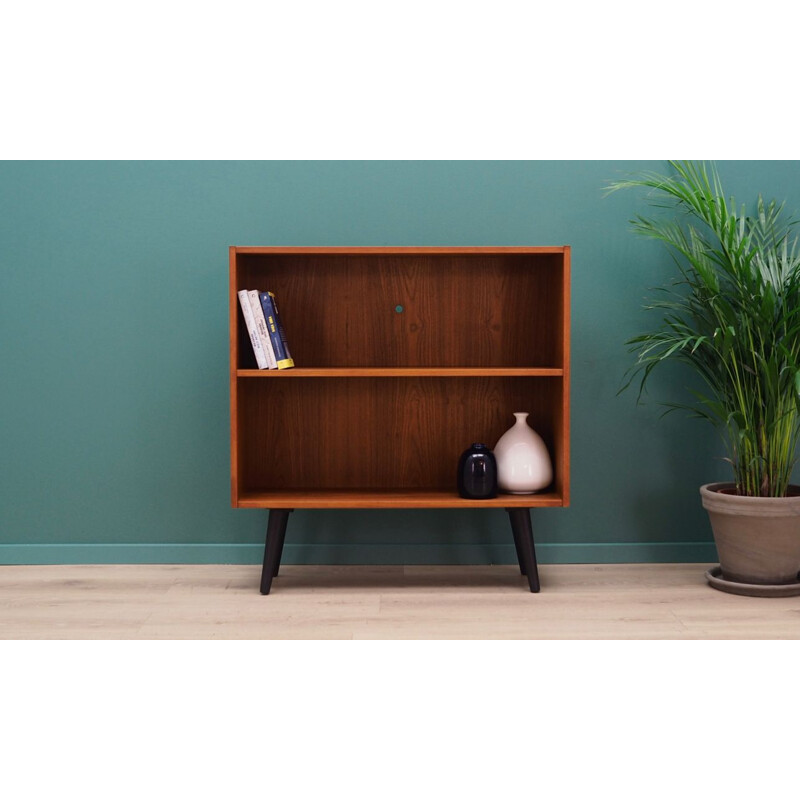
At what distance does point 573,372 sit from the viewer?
280 centimetres

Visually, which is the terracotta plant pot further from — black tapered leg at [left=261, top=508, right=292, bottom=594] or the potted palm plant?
black tapered leg at [left=261, top=508, right=292, bottom=594]

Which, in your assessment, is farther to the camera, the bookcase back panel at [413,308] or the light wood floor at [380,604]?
the bookcase back panel at [413,308]

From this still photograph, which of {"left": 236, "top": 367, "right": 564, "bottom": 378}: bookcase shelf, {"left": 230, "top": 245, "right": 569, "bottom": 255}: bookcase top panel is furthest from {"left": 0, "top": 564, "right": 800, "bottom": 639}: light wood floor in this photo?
{"left": 230, "top": 245, "right": 569, "bottom": 255}: bookcase top panel

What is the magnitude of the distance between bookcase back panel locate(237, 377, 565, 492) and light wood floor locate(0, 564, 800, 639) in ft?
0.95

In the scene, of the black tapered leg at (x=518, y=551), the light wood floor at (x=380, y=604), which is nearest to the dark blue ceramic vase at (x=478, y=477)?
the black tapered leg at (x=518, y=551)

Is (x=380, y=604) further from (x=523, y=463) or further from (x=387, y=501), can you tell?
(x=523, y=463)

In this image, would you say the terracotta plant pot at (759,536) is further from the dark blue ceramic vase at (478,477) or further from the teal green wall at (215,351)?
the dark blue ceramic vase at (478,477)

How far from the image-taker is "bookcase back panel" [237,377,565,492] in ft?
9.09

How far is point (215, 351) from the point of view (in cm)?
279

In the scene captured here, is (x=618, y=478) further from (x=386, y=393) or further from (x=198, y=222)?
(x=198, y=222)

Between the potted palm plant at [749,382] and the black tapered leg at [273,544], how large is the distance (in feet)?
3.63

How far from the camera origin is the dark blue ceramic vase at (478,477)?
253 centimetres
